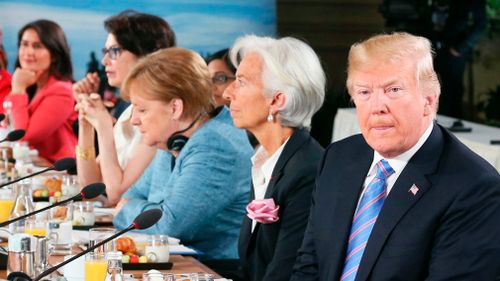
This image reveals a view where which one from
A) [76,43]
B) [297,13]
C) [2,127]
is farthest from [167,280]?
[297,13]

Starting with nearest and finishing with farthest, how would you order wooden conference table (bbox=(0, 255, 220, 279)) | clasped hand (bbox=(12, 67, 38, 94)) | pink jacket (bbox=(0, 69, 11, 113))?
wooden conference table (bbox=(0, 255, 220, 279))
clasped hand (bbox=(12, 67, 38, 94))
pink jacket (bbox=(0, 69, 11, 113))

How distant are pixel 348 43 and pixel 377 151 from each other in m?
6.79

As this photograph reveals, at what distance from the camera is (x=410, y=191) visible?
259cm

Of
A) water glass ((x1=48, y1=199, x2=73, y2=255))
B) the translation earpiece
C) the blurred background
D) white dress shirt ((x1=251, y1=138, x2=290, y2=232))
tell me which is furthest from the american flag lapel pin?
the blurred background

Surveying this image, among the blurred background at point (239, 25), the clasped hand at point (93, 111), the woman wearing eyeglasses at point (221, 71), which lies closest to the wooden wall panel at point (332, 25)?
the blurred background at point (239, 25)

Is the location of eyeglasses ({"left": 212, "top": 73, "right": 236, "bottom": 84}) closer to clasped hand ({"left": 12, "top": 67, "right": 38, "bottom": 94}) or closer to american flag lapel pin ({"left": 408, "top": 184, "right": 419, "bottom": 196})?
clasped hand ({"left": 12, "top": 67, "right": 38, "bottom": 94})

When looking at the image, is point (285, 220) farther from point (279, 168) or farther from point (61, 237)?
point (61, 237)

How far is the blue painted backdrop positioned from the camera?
333 inches

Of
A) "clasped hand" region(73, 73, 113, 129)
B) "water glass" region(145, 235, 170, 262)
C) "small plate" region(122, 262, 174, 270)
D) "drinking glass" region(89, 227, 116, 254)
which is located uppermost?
"drinking glass" region(89, 227, 116, 254)

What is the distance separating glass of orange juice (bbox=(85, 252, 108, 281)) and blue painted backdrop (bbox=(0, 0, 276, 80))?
5785 millimetres

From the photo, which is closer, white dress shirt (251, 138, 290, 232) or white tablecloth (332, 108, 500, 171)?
white dress shirt (251, 138, 290, 232)

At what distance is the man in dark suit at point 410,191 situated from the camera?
2.50m

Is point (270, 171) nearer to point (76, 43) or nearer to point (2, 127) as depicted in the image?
point (2, 127)

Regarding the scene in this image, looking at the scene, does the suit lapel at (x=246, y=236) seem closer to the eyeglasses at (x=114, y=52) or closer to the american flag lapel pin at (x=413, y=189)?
the american flag lapel pin at (x=413, y=189)
